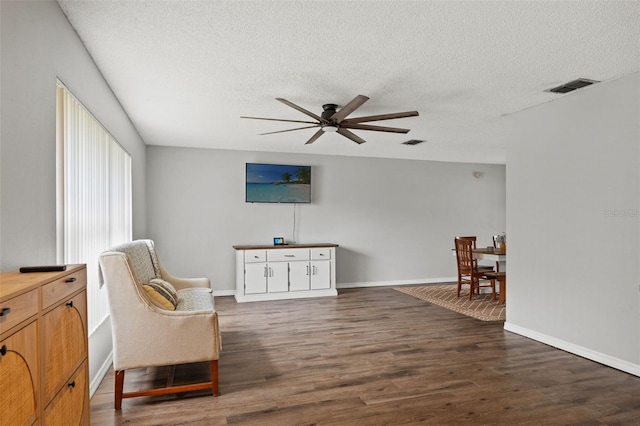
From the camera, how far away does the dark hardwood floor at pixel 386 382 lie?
100 inches

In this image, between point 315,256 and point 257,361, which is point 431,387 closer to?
point 257,361

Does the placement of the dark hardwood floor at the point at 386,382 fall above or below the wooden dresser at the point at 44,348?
below

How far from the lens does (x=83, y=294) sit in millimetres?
1857

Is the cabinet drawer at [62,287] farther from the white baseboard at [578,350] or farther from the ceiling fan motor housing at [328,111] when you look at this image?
the white baseboard at [578,350]

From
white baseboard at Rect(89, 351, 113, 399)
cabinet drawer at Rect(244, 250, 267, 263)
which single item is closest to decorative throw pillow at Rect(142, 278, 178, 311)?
white baseboard at Rect(89, 351, 113, 399)

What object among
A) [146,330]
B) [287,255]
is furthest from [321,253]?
[146,330]

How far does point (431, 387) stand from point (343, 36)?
261 cm

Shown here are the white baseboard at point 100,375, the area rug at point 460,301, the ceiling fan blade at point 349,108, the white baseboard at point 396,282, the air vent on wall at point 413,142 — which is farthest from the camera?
the white baseboard at point 396,282

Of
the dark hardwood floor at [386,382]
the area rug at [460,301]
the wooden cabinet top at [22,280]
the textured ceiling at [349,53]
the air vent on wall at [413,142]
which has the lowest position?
the area rug at [460,301]

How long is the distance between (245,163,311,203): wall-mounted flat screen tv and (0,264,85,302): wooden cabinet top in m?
5.07

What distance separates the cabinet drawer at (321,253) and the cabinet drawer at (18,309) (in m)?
5.33

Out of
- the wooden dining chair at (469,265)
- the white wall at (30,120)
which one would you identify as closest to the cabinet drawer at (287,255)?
the wooden dining chair at (469,265)

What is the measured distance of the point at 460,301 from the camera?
238 inches

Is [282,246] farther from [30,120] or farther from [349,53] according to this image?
[30,120]
